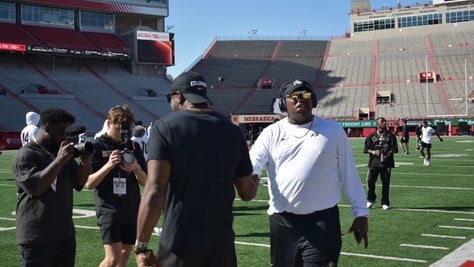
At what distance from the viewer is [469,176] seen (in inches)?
680

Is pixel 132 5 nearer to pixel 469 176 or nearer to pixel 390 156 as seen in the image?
pixel 469 176

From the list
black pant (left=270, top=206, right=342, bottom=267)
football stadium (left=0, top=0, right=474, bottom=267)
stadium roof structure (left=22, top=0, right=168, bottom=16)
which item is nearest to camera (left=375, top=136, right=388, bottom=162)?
football stadium (left=0, top=0, right=474, bottom=267)

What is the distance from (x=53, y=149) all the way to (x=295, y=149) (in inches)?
67.4

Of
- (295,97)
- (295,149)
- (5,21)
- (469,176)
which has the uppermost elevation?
(5,21)

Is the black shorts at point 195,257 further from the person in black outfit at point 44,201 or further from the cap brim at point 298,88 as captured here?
the cap brim at point 298,88

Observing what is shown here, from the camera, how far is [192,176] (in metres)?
3.34

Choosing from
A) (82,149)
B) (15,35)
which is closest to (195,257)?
(82,149)

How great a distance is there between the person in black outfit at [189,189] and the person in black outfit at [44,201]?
1101 mm

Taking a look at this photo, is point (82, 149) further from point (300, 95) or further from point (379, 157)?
point (379, 157)

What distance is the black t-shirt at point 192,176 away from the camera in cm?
331

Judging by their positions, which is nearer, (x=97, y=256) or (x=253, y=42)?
(x=97, y=256)

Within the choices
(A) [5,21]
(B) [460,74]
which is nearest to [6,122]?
(A) [5,21]

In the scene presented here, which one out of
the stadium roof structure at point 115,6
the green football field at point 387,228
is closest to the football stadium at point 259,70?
the stadium roof structure at point 115,6

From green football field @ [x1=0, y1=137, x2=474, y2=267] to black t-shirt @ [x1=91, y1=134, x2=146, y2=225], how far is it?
6.86ft
